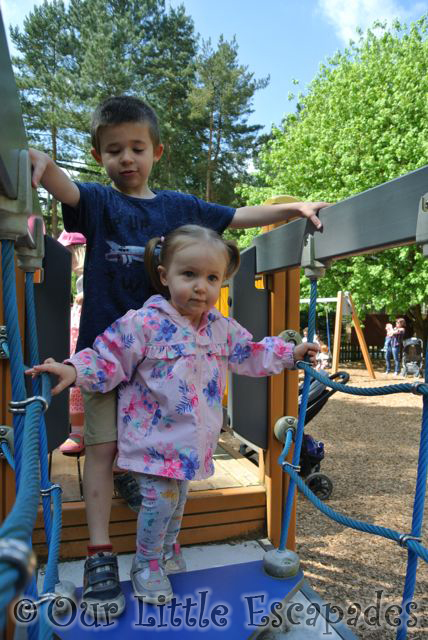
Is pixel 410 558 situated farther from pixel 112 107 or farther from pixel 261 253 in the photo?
pixel 112 107

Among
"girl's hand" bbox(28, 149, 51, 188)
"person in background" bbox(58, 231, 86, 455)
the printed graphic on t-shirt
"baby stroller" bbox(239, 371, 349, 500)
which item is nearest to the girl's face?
the printed graphic on t-shirt

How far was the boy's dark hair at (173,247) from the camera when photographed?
1.57 metres

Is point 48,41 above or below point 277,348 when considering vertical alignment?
above

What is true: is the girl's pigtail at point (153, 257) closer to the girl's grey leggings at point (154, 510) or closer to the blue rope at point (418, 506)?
the girl's grey leggings at point (154, 510)

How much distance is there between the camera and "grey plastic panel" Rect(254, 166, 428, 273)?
4.03 feet

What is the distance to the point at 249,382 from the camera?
210 centimetres

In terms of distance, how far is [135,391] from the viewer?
1.58 metres

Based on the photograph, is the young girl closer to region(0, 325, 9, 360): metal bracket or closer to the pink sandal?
region(0, 325, 9, 360): metal bracket

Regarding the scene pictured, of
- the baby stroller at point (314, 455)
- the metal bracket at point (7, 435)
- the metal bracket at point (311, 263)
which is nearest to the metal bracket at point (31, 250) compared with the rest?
the metal bracket at point (7, 435)

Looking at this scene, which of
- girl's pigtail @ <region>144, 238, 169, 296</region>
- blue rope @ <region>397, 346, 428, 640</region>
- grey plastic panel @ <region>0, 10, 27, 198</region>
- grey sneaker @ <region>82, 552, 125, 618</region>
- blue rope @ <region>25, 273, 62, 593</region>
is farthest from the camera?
girl's pigtail @ <region>144, 238, 169, 296</region>

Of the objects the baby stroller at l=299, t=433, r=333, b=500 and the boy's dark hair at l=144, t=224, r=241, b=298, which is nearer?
the boy's dark hair at l=144, t=224, r=241, b=298

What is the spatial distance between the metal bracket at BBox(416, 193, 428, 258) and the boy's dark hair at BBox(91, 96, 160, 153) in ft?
3.33

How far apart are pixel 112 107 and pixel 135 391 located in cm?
97

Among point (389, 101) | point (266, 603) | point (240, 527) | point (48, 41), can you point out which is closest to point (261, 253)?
point (240, 527)
